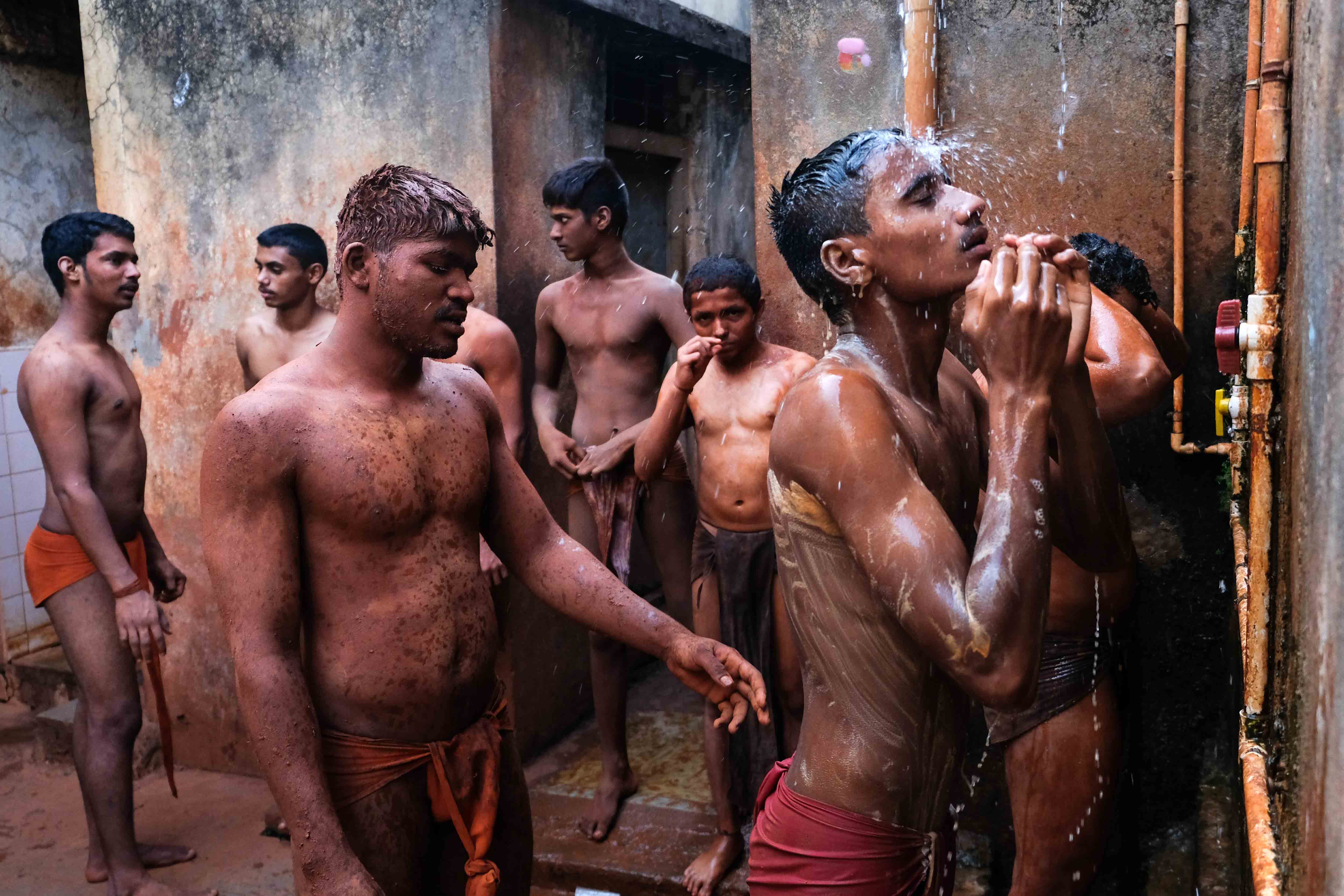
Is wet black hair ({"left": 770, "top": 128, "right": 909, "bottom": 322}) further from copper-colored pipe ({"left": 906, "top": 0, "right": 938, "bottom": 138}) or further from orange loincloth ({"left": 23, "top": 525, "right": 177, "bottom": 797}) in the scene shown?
orange loincloth ({"left": 23, "top": 525, "right": 177, "bottom": 797})

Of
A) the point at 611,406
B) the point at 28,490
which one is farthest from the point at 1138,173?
the point at 28,490

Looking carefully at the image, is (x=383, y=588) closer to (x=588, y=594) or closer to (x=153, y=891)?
(x=588, y=594)

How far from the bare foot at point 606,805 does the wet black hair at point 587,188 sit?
2329 millimetres

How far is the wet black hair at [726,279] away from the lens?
13.6 ft

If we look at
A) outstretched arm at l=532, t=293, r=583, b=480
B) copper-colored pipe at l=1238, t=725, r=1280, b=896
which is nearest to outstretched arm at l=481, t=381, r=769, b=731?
copper-colored pipe at l=1238, t=725, r=1280, b=896

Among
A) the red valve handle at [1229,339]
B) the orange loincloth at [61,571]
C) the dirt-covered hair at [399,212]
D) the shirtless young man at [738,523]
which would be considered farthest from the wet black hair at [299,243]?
the red valve handle at [1229,339]

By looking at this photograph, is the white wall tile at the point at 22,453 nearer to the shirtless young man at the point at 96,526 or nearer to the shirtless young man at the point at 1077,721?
the shirtless young man at the point at 96,526

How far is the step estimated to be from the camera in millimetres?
6449

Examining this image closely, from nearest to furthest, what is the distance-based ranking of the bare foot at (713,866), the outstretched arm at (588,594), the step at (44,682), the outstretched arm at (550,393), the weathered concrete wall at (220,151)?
the outstretched arm at (588,594), the bare foot at (713,866), the outstretched arm at (550,393), the weathered concrete wall at (220,151), the step at (44,682)

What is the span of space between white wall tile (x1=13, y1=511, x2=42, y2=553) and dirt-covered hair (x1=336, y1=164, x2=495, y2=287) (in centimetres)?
525

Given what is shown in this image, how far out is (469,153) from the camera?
16.3 feet

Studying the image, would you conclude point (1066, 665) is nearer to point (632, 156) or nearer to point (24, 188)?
point (632, 156)

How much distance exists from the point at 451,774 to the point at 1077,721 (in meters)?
1.75

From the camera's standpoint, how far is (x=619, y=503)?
4.82 meters
